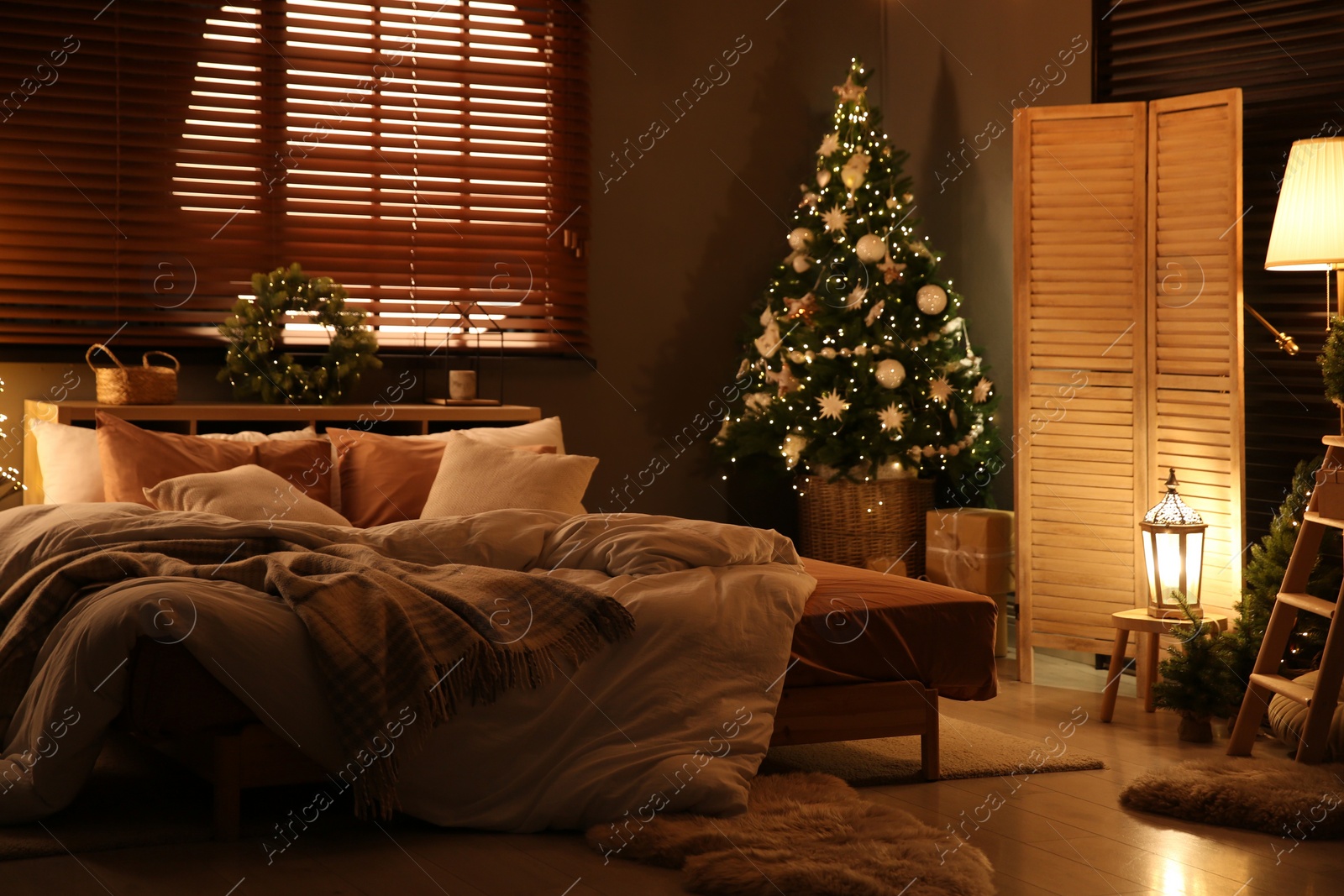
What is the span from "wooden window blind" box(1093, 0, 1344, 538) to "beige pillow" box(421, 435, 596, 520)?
2.25 meters

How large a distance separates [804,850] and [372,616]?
106 cm

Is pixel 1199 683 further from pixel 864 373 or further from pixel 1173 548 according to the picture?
pixel 864 373

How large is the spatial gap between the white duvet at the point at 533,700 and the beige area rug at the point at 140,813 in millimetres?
72

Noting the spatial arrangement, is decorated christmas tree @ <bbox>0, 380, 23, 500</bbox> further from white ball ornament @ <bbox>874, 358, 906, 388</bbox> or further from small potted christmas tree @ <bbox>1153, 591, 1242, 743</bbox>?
small potted christmas tree @ <bbox>1153, 591, 1242, 743</bbox>

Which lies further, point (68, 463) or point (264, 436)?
point (264, 436)

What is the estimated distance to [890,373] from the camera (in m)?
5.20

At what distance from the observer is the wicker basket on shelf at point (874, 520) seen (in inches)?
212

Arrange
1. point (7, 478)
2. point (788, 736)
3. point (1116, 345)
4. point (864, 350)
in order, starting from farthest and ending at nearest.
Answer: point (864, 350) → point (7, 478) → point (1116, 345) → point (788, 736)

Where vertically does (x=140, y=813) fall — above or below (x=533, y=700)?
below

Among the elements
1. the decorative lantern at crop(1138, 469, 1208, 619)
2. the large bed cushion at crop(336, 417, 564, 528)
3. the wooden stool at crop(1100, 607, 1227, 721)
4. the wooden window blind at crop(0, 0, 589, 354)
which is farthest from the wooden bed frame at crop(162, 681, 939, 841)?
the wooden window blind at crop(0, 0, 589, 354)

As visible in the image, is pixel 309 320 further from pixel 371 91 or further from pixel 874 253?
pixel 874 253

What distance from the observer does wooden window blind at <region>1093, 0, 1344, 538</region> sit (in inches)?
175

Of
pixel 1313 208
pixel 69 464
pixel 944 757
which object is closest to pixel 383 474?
pixel 69 464

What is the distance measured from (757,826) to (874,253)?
113 inches
